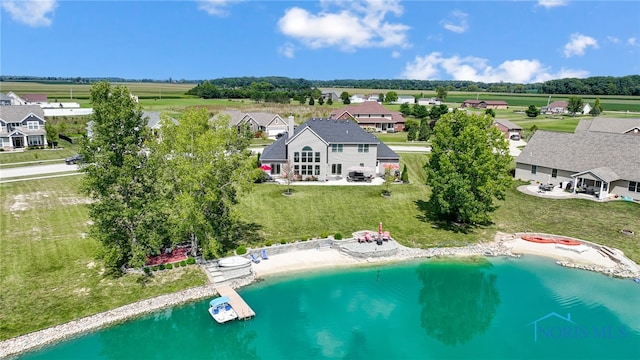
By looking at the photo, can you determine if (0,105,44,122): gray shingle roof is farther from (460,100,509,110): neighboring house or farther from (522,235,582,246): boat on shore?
(460,100,509,110): neighboring house

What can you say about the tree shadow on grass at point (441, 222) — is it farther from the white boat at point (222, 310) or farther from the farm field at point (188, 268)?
the white boat at point (222, 310)

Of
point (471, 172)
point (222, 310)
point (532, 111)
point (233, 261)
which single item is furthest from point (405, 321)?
point (532, 111)

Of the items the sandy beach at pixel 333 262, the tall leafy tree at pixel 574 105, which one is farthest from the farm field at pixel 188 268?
the tall leafy tree at pixel 574 105

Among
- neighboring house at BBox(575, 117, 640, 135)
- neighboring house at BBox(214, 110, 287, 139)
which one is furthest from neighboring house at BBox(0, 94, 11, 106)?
neighboring house at BBox(575, 117, 640, 135)

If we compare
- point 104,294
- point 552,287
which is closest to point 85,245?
point 104,294

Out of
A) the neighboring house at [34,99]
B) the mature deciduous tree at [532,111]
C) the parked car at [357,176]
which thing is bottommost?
the parked car at [357,176]
